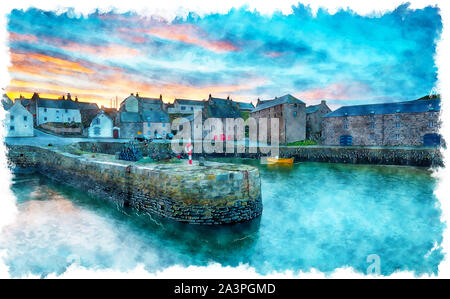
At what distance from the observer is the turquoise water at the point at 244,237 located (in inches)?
257

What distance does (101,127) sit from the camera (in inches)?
1617

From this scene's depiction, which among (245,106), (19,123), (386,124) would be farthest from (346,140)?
(245,106)

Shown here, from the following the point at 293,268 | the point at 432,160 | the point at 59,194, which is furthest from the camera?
the point at 432,160

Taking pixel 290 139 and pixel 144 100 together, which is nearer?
pixel 290 139

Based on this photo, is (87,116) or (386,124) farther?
(87,116)

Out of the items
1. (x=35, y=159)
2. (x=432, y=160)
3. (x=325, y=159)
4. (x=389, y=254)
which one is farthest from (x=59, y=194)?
(x=432, y=160)

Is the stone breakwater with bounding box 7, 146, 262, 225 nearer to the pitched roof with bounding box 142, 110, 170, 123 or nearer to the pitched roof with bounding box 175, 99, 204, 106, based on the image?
the pitched roof with bounding box 142, 110, 170, 123

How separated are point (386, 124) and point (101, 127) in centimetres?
4357

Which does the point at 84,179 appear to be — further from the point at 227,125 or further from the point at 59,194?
the point at 227,125

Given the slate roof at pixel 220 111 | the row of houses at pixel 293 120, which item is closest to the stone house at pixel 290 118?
the row of houses at pixel 293 120

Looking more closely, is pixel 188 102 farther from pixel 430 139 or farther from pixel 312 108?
pixel 430 139

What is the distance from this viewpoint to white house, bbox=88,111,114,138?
40281mm

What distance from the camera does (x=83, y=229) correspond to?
28.3 ft
